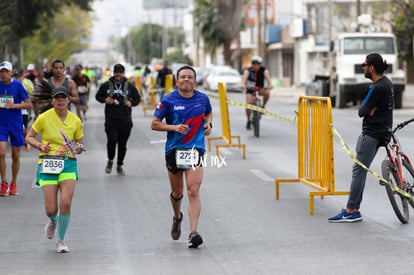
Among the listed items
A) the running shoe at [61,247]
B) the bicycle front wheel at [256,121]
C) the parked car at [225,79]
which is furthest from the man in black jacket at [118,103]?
the parked car at [225,79]

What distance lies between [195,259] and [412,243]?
6.65 ft

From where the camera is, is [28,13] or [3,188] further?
[28,13]

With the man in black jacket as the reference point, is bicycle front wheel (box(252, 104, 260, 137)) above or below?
below

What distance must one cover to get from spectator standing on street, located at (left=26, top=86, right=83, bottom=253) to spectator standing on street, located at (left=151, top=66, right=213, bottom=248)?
82 centimetres

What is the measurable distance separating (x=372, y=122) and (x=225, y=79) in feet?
152

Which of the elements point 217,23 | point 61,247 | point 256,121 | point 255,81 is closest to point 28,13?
point 255,81

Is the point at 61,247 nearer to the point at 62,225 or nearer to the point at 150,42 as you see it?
the point at 62,225

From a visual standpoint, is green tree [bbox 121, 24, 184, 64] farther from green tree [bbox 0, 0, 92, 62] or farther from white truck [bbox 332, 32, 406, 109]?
white truck [bbox 332, 32, 406, 109]

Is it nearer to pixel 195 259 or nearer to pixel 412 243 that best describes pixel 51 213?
pixel 195 259

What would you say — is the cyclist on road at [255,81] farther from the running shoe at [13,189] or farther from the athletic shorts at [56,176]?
the athletic shorts at [56,176]

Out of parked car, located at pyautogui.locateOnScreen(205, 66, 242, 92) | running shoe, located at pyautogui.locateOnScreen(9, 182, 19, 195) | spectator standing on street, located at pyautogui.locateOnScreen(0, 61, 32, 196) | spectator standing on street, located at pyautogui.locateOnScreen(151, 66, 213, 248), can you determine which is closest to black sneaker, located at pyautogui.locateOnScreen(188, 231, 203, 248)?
spectator standing on street, located at pyautogui.locateOnScreen(151, 66, 213, 248)

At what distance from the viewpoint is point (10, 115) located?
42.7 ft

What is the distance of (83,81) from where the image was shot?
28.1m

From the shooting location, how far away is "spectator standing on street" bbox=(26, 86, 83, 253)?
871 centimetres
